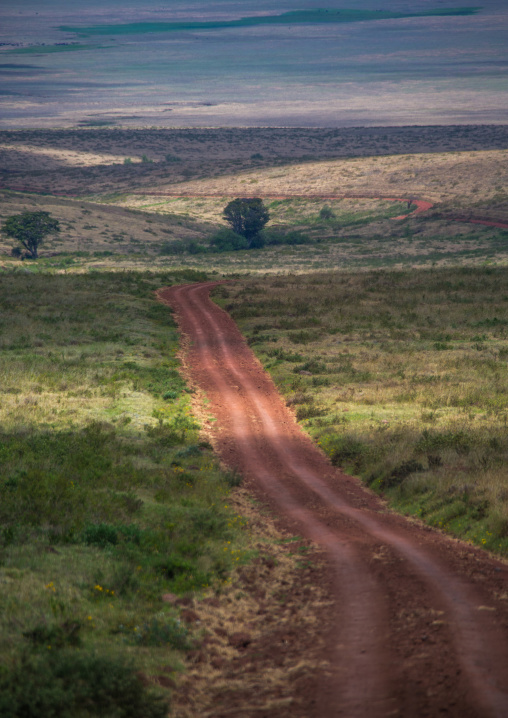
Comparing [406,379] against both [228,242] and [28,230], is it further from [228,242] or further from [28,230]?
[228,242]

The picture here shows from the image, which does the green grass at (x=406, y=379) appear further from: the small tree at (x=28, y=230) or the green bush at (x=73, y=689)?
the small tree at (x=28, y=230)

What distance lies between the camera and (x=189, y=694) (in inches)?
294

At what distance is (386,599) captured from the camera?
966cm

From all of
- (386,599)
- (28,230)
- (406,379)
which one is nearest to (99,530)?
(386,599)

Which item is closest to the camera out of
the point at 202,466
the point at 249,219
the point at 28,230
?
the point at 202,466

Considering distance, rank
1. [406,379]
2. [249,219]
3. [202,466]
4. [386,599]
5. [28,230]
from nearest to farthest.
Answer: [386,599] → [202,466] → [406,379] → [28,230] → [249,219]

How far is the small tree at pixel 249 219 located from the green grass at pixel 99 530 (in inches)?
2923

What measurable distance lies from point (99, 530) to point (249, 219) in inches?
3574

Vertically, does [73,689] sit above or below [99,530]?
below

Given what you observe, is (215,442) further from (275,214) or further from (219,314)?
(275,214)

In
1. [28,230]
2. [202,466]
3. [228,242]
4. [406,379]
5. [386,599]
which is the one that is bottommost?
[386,599]

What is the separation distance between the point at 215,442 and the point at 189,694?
11.6 m

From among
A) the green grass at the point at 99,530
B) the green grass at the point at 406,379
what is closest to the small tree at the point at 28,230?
the green grass at the point at 406,379

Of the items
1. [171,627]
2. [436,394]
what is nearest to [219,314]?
[436,394]
